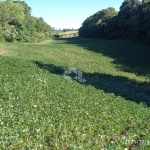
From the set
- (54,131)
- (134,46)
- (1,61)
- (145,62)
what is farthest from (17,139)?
(134,46)

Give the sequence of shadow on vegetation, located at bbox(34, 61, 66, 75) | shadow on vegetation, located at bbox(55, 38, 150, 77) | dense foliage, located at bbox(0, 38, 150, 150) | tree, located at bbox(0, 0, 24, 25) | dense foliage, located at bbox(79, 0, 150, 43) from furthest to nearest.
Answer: dense foliage, located at bbox(79, 0, 150, 43), tree, located at bbox(0, 0, 24, 25), shadow on vegetation, located at bbox(55, 38, 150, 77), shadow on vegetation, located at bbox(34, 61, 66, 75), dense foliage, located at bbox(0, 38, 150, 150)

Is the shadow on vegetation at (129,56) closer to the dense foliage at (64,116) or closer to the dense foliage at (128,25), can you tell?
the dense foliage at (128,25)

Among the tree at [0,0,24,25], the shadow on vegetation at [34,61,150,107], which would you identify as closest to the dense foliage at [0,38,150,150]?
the shadow on vegetation at [34,61,150,107]

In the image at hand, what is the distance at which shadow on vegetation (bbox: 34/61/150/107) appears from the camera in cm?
3012

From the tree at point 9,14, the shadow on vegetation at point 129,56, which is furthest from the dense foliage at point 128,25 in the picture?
the tree at point 9,14

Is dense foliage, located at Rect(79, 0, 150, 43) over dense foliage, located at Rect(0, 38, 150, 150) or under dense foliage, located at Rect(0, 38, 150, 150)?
over

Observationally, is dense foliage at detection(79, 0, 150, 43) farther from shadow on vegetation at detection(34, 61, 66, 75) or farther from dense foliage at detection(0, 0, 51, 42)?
shadow on vegetation at detection(34, 61, 66, 75)

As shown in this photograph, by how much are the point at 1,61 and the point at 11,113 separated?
22120 mm

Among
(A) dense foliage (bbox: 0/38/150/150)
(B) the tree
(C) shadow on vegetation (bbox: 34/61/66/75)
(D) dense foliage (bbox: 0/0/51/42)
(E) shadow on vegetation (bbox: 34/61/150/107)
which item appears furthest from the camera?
(B) the tree

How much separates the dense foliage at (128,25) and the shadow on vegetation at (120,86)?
112 ft

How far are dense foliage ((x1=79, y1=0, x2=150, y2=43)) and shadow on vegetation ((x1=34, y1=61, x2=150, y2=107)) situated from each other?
3400 centimetres

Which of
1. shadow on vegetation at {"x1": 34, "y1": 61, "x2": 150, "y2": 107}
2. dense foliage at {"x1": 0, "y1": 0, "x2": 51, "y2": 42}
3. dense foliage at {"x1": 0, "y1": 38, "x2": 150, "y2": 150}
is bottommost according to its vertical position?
shadow on vegetation at {"x1": 34, "y1": 61, "x2": 150, "y2": 107}

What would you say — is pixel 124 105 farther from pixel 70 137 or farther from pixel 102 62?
pixel 102 62

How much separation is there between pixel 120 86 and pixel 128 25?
199 feet
